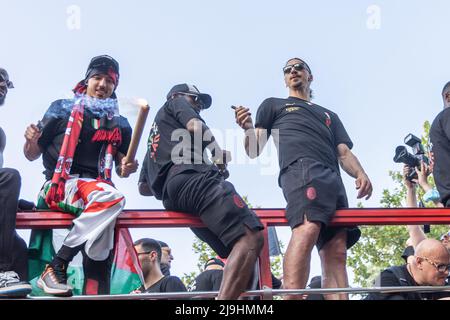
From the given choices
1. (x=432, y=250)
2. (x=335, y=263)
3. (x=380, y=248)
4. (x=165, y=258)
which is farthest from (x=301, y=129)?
(x=380, y=248)

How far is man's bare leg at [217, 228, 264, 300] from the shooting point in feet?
15.9

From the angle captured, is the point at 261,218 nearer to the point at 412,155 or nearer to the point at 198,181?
the point at 198,181

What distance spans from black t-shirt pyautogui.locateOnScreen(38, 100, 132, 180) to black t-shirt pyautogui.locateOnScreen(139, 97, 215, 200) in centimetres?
40

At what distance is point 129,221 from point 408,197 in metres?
2.76

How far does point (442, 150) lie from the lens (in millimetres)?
6211

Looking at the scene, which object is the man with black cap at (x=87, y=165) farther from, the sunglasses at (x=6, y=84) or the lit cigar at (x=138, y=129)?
the sunglasses at (x=6, y=84)

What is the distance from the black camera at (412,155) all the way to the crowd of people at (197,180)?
19.6 inches

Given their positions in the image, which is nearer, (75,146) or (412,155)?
(75,146)

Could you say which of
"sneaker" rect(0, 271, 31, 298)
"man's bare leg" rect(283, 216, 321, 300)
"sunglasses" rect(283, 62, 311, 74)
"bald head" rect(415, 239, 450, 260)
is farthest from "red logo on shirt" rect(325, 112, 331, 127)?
"sneaker" rect(0, 271, 31, 298)

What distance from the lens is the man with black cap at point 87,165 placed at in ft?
16.8

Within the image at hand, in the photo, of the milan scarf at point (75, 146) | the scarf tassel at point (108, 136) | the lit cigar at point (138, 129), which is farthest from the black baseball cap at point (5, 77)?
the lit cigar at point (138, 129)

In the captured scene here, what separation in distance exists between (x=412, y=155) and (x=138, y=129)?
256 cm

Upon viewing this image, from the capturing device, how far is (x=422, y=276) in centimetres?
579
